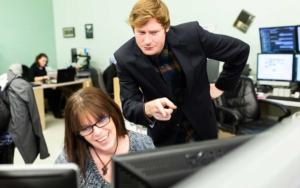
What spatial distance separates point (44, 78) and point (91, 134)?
4022mm

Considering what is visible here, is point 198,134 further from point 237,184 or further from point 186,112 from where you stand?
point 237,184

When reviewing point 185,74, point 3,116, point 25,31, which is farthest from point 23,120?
point 25,31

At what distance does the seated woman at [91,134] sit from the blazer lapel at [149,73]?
0.21 meters

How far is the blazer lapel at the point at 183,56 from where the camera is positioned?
4.35ft

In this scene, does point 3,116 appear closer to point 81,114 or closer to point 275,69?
point 81,114

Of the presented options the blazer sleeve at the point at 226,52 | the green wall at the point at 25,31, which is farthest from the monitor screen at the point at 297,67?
the green wall at the point at 25,31

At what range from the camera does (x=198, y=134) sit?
147 cm

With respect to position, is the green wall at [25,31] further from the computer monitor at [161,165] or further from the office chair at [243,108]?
the computer monitor at [161,165]

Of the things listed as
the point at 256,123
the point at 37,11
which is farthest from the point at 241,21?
the point at 37,11

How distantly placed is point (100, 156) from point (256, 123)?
7.07 ft

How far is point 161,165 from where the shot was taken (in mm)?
520

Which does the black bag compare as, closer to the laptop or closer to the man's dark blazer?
the man's dark blazer

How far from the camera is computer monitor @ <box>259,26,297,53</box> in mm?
3279

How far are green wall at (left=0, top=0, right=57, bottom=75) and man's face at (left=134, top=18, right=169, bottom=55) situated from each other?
518 centimetres
